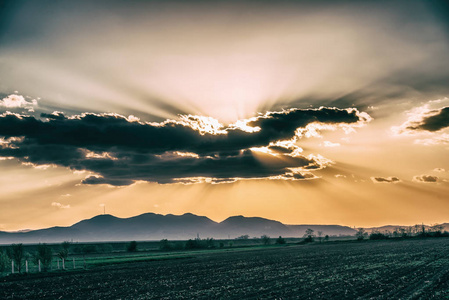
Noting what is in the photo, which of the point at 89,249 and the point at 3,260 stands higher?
the point at 3,260

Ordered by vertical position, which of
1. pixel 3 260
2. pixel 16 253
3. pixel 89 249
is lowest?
pixel 89 249

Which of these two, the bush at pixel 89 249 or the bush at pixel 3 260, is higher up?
the bush at pixel 3 260

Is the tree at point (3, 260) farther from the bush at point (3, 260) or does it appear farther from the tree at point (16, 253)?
the tree at point (16, 253)

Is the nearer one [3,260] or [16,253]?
[16,253]

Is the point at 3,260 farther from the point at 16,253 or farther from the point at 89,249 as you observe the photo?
the point at 89,249

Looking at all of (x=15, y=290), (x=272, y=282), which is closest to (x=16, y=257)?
(x=15, y=290)

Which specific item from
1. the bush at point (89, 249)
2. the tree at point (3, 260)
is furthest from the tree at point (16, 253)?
the bush at point (89, 249)

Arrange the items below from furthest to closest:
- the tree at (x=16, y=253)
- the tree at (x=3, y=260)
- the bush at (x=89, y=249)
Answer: the bush at (x=89, y=249)
the tree at (x=3, y=260)
the tree at (x=16, y=253)

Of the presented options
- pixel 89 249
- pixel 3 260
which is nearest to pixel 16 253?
pixel 3 260

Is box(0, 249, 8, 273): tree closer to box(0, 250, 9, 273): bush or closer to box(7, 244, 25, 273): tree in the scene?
box(0, 250, 9, 273): bush

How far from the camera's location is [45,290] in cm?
3909

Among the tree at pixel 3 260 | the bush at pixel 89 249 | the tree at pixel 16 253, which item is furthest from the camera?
the bush at pixel 89 249

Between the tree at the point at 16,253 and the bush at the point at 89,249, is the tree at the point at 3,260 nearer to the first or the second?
the tree at the point at 16,253

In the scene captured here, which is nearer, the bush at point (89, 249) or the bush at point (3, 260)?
the bush at point (3, 260)
